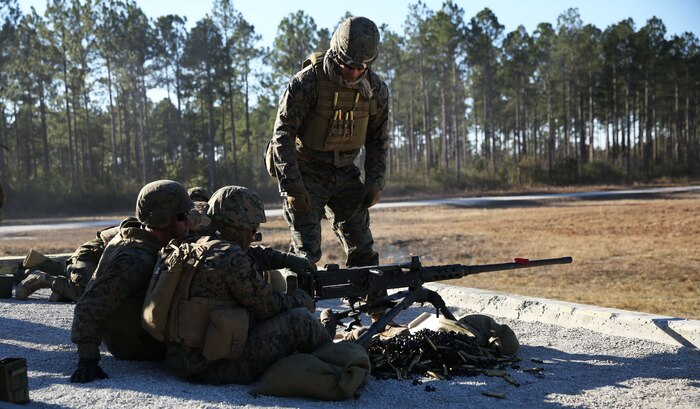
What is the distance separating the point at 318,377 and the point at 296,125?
85.9 inches

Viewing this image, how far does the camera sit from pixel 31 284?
27.0 feet

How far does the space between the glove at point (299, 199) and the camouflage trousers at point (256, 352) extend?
1.20 metres

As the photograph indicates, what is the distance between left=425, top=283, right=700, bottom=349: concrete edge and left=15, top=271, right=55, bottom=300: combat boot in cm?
437

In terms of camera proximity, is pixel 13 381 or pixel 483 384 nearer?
pixel 13 381

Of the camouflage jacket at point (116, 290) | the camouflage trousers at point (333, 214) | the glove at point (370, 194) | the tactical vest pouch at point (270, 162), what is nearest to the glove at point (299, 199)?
the camouflage trousers at point (333, 214)

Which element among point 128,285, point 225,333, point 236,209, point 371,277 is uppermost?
point 236,209

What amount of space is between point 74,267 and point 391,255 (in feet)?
22.8

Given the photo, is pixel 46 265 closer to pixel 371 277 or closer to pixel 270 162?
pixel 270 162

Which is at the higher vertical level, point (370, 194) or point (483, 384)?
point (370, 194)

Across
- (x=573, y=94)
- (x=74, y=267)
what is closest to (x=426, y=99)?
(x=573, y=94)

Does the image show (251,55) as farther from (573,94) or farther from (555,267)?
(555,267)

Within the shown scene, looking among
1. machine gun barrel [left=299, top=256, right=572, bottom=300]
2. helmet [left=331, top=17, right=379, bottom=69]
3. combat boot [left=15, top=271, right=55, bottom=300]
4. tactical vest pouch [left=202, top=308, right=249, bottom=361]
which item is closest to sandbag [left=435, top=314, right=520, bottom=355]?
machine gun barrel [left=299, top=256, right=572, bottom=300]

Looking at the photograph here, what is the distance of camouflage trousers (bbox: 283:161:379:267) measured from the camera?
5582 mm

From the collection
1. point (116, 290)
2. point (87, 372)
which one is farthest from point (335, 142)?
point (87, 372)
